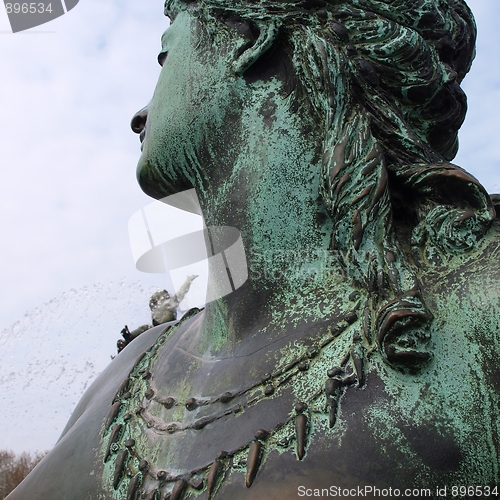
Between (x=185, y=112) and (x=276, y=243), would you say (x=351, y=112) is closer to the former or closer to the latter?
(x=276, y=243)

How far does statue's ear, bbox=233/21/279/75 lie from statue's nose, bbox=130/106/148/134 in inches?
24.1

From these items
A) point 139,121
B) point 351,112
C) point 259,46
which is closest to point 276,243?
point 351,112


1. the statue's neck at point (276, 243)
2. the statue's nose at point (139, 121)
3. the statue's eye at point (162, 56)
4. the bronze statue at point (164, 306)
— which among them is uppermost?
the statue's eye at point (162, 56)

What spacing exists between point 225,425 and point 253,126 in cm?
113

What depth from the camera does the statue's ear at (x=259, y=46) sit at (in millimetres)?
2414

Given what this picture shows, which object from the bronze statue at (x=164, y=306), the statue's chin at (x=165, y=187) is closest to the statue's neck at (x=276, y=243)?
the statue's chin at (x=165, y=187)

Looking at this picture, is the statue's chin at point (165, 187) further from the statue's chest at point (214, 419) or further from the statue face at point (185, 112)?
the statue's chest at point (214, 419)

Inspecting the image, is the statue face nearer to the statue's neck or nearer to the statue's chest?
the statue's neck

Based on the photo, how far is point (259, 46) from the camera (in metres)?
2.42

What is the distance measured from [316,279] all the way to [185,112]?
0.88m

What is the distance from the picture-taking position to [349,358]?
1.92 metres

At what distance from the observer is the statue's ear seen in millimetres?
2414

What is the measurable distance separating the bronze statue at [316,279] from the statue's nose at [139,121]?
1 centimetres

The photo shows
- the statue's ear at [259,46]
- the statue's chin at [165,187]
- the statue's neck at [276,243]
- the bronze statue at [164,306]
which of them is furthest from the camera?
the bronze statue at [164,306]
